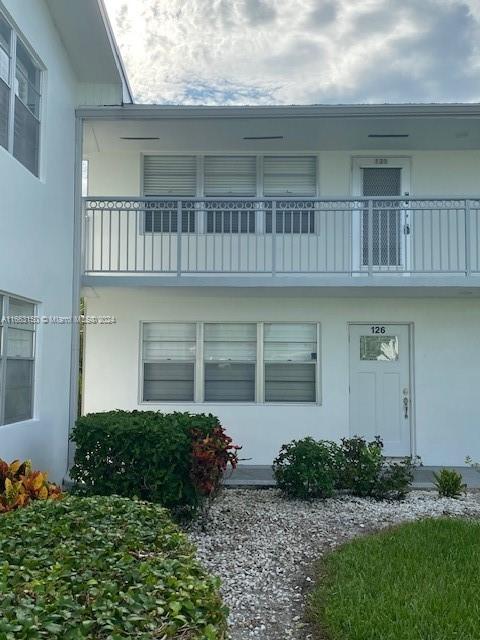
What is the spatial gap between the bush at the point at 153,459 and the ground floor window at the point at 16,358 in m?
0.98

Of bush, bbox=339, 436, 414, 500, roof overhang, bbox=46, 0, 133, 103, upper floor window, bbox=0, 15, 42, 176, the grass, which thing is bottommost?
the grass

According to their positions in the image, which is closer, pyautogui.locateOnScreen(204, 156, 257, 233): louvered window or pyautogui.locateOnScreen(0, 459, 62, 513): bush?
pyautogui.locateOnScreen(0, 459, 62, 513): bush

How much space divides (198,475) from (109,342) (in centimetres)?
466

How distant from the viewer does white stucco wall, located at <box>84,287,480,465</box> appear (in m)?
10.1

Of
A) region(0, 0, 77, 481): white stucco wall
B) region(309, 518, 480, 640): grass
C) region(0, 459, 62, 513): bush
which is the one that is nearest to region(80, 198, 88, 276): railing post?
region(0, 0, 77, 481): white stucco wall

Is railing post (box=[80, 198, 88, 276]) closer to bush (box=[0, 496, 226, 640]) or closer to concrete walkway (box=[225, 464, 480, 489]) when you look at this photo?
concrete walkway (box=[225, 464, 480, 489])

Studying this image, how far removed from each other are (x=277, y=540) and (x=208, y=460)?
107 centimetres

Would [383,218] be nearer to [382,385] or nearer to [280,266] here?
[280,266]

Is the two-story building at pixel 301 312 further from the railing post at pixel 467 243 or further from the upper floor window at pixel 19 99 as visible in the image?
the upper floor window at pixel 19 99

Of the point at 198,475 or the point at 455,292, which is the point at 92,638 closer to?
the point at 198,475

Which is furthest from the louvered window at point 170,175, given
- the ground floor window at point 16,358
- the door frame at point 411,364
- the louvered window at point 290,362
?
the ground floor window at point 16,358

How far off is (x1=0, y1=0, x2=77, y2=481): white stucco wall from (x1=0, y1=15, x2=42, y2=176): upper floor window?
0.14m

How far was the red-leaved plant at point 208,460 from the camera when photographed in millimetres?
6133

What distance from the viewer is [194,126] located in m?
9.48
